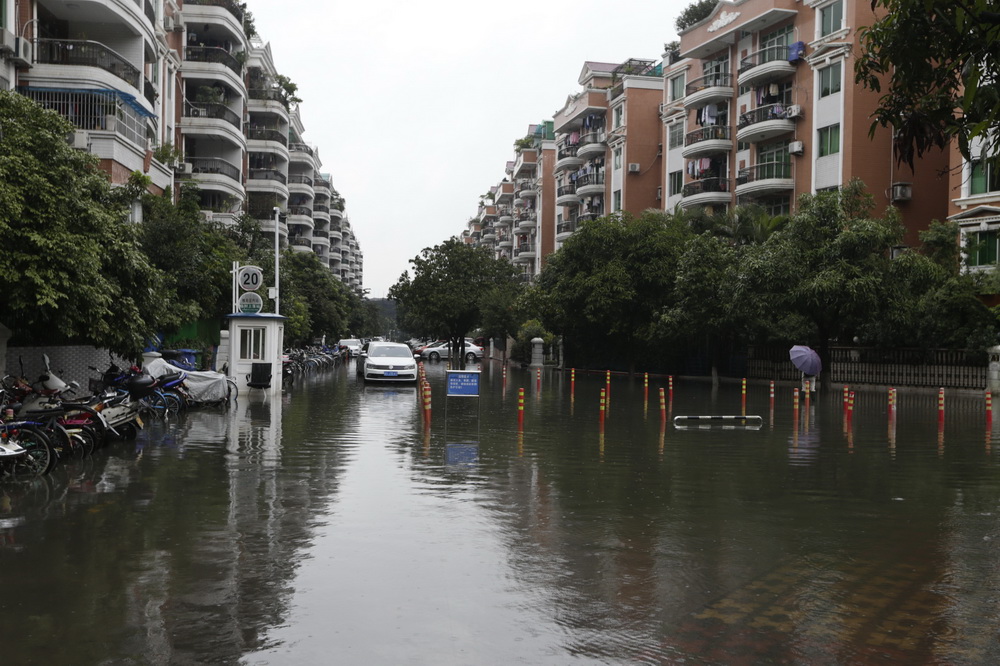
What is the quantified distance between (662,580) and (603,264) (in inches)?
1588

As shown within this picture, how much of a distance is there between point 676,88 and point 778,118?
47.7 feet

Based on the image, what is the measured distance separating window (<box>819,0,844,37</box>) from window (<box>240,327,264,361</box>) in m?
30.5

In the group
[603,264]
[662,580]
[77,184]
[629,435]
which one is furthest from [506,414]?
[603,264]

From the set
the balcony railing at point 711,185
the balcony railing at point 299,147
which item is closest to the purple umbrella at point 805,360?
the balcony railing at point 711,185

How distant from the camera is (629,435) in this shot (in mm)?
18797

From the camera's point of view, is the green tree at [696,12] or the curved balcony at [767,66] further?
the green tree at [696,12]

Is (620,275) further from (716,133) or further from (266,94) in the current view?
(266,94)

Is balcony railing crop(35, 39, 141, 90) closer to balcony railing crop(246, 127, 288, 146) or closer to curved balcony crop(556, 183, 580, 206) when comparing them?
balcony railing crop(246, 127, 288, 146)

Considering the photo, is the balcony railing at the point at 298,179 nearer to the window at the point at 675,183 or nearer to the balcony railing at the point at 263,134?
the balcony railing at the point at 263,134

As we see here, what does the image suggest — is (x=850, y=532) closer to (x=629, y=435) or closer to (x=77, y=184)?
(x=629, y=435)

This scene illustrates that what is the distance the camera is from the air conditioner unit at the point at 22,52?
28922 millimetres

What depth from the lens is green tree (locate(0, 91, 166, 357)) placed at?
15523mm

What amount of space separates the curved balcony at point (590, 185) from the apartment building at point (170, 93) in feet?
72.9

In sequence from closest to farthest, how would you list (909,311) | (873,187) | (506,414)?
(506,414) → (909,311) → (873,187)
